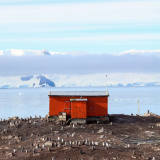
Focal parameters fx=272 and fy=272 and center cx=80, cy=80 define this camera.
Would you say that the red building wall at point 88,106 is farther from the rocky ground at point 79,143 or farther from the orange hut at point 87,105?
the rocky ground at point 79,143

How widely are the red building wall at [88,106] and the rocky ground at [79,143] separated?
12.5 feet

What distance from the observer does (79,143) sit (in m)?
27.5

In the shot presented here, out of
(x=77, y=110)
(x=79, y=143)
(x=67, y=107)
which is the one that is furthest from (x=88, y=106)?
(x=79, y=143)

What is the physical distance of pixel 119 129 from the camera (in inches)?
1563

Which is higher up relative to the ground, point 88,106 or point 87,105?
point 87,105

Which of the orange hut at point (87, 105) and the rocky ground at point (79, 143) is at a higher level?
the orange hut at point (87, 105)

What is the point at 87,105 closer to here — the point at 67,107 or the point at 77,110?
the point at 77,110

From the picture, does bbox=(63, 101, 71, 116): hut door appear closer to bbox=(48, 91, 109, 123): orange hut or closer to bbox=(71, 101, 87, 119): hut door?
bbox=(48, 91, 109, 123): orange hut

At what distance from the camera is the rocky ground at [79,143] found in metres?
24.1

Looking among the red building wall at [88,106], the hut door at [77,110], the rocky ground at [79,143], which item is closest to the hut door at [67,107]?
the red building wall at [88,106]

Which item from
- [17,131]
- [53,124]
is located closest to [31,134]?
[17,131]

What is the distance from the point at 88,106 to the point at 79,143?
1992 cm

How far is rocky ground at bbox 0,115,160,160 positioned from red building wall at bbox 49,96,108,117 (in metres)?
3.81

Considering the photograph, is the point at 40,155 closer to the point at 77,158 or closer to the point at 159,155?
the point at 77,158
